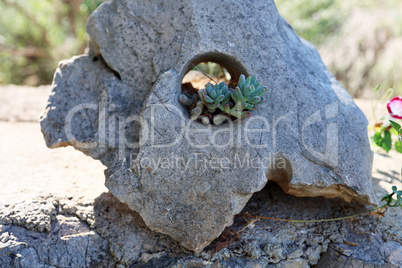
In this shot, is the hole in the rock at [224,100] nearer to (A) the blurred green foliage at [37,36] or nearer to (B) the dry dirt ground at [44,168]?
(B) the dry dirt ground at [44,168]

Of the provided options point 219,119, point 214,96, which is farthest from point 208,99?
point 219,119

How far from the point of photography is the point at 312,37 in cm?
568

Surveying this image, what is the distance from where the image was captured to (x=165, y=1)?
2311 millimetres

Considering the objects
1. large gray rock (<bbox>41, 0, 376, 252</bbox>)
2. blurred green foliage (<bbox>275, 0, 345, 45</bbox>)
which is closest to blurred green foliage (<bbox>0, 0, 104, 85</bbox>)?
blurred green foliage (<bbox>275, 0, 345, 45</bbox>)

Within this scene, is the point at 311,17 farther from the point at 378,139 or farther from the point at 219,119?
the point at 219,119

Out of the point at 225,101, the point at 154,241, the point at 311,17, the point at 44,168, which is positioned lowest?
the point at 154,241

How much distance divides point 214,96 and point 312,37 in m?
4.14

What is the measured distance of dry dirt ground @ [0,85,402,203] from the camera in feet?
8.29

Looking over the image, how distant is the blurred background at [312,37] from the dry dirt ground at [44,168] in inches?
85.4

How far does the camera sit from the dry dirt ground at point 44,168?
2.53 m

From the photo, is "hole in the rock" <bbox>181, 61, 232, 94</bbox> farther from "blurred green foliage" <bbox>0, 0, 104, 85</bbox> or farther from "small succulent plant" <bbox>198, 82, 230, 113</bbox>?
"blurred green foliage" <bbox>0, 0, 104, 85</bbox>

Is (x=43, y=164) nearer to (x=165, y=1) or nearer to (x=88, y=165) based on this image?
(x=88, y=165)

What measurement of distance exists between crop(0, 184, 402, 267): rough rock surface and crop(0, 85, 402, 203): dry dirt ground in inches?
6.5

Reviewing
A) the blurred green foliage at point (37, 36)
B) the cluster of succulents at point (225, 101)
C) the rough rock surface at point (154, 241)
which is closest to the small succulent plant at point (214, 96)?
the cluster of succulents at point (225, 101)
